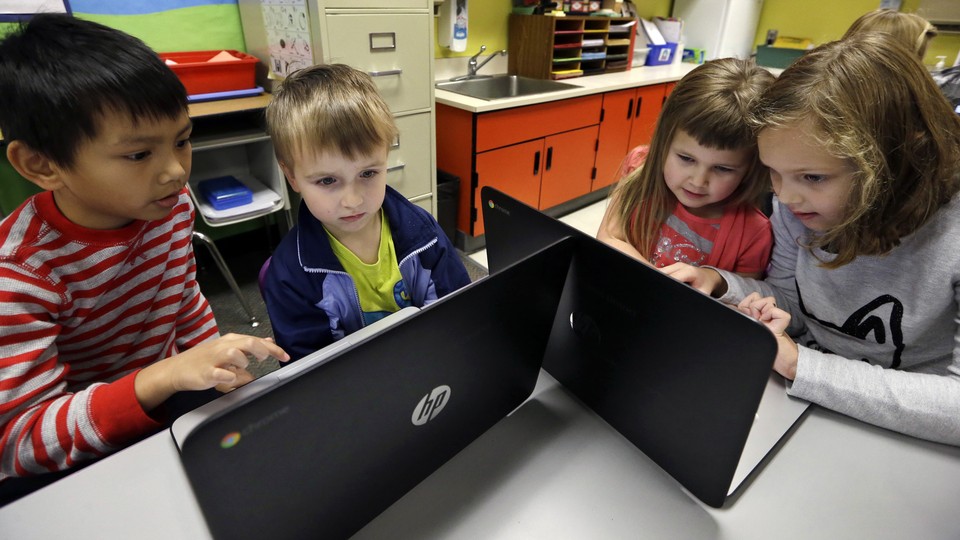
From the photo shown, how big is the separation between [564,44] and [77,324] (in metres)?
2.99

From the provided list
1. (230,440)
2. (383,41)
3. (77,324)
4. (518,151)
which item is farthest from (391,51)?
(230,440)

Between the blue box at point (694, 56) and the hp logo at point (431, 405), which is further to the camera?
the blue box at point (694, 56)

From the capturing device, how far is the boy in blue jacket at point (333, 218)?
87 centimetres

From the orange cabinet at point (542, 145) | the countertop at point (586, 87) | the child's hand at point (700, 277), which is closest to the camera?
the child's hand at point (700, 277)

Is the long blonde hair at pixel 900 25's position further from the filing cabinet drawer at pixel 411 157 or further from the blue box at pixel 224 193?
the blue box at pixel 224 193

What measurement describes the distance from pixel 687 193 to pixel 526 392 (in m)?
0.61

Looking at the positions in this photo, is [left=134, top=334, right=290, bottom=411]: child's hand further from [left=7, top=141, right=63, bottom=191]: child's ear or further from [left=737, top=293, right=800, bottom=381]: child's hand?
[left=737, top=293, right=800, bottom=381]: child's hand

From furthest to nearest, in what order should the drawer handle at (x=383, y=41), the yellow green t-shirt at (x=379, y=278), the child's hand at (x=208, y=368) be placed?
the drawer handle at (x=383, y=41), the yellow green t-shirt at (x=379, y=278), the child's hand at (x=208, y=368)

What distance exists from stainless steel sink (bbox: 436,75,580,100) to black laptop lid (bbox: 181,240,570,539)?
2.51m

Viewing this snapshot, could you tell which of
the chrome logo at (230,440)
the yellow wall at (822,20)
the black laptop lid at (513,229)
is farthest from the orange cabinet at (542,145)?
the chrome logo at (230,440)

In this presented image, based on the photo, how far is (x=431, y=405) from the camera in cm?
50

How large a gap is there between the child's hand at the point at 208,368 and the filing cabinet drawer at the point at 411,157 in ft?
5.54

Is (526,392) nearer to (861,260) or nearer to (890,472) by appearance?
(890,472)

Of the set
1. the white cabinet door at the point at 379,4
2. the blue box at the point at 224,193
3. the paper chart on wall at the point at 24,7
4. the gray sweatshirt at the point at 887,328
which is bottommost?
the blue box at the point at 224,193
